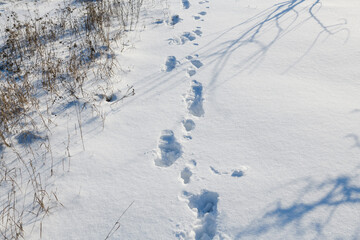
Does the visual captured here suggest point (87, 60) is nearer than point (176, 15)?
Yes

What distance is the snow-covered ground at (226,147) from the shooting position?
1.54 m

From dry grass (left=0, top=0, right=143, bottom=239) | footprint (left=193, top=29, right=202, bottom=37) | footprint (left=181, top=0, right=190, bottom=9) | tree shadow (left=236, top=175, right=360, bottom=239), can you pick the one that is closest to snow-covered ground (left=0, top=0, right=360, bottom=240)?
tree shadow (left=236, top=175, right=360, bottom=239)

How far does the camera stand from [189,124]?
93.0 inches

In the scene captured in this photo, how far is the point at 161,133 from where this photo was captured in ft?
7.45

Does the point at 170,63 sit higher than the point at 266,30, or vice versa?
the point at 266,30

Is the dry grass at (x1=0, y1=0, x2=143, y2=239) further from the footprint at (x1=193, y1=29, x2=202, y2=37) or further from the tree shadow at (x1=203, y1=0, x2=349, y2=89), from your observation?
the tree shadow at (x1=203, y1=0, x2=349, y2=89)

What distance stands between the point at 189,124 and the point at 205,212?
91 centimetres

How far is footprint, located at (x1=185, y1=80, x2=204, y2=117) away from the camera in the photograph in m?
2.53

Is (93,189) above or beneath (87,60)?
beneath

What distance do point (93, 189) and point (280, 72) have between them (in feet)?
7.52

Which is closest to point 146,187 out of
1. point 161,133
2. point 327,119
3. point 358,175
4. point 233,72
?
point 161,133

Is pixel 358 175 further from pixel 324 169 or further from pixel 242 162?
pixel 242 162

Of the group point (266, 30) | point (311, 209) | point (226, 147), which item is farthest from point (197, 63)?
point (311, 209)

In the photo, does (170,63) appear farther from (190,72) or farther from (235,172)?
(235,172)
